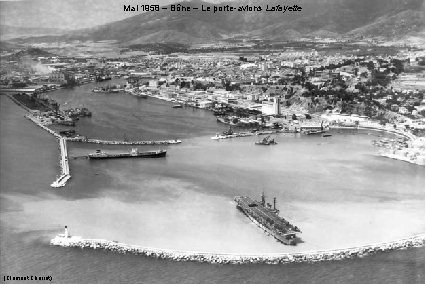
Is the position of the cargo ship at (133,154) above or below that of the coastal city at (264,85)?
below

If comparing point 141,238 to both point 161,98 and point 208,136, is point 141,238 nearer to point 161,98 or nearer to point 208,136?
point 208,136

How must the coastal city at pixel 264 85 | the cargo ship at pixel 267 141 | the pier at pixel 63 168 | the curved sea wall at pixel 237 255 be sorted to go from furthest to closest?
the coastal city at pixel 264 85 < the cargo ship at pixel 267 141 < the pier at pixel 63 168 < the curved sea wall at pixel 237 255

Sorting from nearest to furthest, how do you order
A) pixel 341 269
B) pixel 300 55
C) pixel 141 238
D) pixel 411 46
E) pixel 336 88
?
pixel 341 269
pixel 141 238
pixel 411 46
pixel 300 55
pixel 336 88

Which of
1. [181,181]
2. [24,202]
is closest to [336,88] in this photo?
[181,181]

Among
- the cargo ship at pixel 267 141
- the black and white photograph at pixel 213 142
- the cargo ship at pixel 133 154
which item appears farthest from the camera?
the cargo ship at pixel 267 141

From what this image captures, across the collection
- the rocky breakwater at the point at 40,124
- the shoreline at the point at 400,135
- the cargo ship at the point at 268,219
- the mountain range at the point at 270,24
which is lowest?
the cargo ship at the point at 268,219

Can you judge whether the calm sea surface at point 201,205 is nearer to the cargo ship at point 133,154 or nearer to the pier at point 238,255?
the pier at point 238,255

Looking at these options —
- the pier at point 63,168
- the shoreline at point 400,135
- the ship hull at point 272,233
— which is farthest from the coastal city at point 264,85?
the ship hull at point 272,233

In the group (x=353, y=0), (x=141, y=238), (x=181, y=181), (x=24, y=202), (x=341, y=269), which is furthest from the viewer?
(x=353, y=0)
